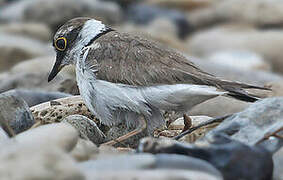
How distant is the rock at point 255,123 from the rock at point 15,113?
1.67 m

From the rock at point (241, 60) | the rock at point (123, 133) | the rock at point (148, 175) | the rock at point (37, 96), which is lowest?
the rock at point (241, 60)

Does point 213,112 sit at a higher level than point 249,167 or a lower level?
lower

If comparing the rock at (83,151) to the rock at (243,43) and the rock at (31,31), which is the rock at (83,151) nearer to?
the rock at (243,43)

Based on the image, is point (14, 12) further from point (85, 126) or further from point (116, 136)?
point (85, 126)

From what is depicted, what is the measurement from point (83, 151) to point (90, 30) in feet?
6.64

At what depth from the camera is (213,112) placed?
7254mm

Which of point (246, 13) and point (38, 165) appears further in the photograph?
point (246, 13)

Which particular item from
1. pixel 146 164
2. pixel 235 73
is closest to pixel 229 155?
pixel 146 164

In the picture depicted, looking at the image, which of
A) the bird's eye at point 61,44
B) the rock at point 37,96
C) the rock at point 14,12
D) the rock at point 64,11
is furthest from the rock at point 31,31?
the bird's eye at point 61,44

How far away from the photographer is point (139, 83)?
200 inches

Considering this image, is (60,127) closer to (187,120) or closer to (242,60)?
(187,120)

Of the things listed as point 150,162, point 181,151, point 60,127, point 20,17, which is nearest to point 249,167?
point 181,151

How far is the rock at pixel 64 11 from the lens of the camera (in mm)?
16969

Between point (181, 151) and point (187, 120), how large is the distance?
61.6 inches
